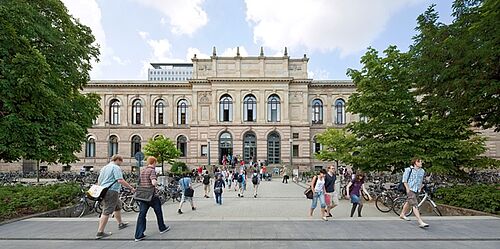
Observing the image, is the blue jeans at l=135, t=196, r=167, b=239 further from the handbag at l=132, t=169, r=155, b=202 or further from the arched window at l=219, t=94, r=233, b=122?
the arched window at l=219, t=94, r=233, b=122

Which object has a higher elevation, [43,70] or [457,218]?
[43,70]

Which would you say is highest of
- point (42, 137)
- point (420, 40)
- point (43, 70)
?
point (420, 40)

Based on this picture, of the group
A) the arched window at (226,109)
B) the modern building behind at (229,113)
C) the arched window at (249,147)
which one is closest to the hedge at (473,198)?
the modern building behind at (229,113)

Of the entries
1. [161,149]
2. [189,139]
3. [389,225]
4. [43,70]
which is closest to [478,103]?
[389,225]

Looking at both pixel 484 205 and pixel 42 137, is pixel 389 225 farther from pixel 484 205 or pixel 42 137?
pixel 42 137

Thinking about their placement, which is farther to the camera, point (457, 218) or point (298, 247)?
point (457, 218)

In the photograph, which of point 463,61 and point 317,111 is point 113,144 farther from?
point 463,61

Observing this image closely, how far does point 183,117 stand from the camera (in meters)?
55.8

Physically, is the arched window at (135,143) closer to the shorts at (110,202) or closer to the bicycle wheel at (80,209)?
the bicycle wheel at (80,209)

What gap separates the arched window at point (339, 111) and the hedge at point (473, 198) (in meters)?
41.3

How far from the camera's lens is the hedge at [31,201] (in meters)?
11.3

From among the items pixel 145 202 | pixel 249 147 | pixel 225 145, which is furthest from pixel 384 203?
pixel 225 145

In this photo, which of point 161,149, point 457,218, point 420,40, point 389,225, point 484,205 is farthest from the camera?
Answer: point 161,149

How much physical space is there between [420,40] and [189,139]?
42.5 meters
